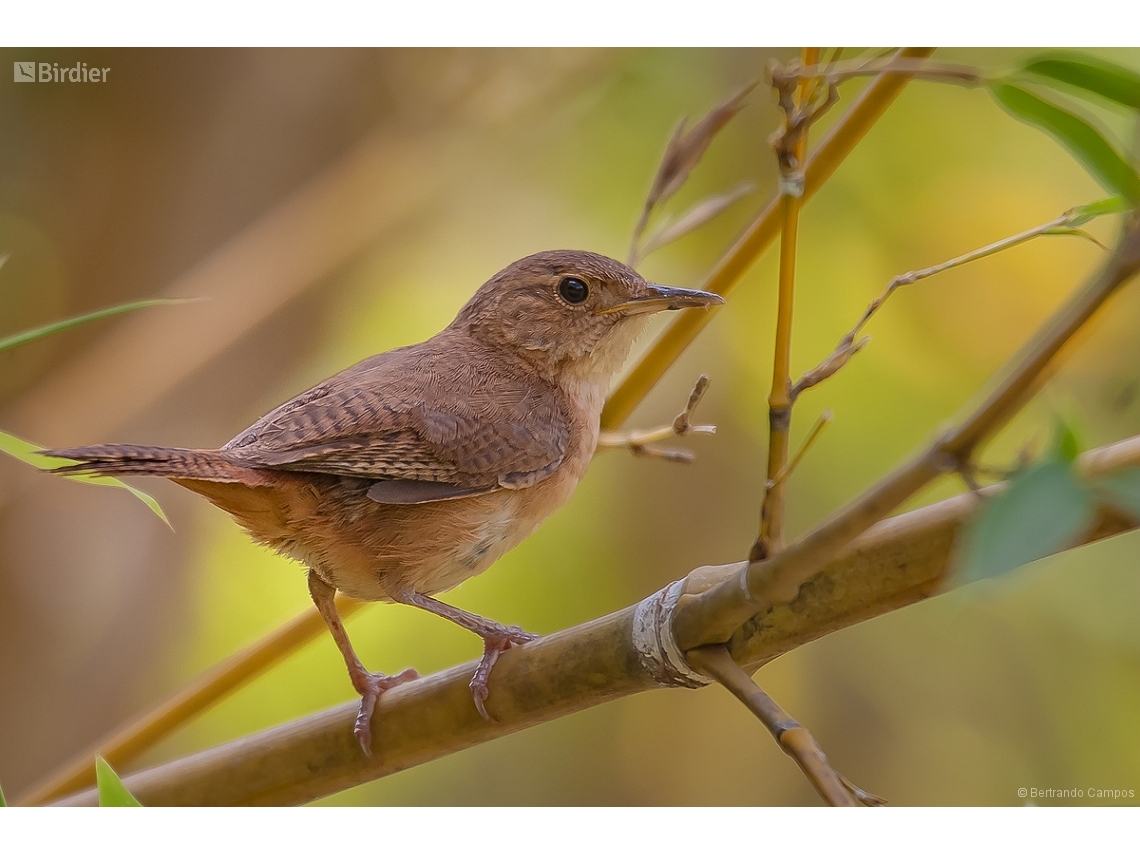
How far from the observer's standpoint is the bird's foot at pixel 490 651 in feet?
4.80

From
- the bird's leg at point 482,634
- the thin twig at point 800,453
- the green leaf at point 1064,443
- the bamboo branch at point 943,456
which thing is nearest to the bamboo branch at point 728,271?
the bird's leg at point 482,634

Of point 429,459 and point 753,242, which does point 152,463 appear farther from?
point 753,242

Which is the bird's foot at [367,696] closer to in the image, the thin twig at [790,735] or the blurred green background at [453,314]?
the blurred green background at [453,314]

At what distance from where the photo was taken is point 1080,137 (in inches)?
35.8

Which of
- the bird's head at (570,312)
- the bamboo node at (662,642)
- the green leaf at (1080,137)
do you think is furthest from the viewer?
the bird's head at (570,312)

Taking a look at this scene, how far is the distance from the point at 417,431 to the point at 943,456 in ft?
3.52

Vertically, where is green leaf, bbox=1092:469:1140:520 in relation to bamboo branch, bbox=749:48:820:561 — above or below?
below

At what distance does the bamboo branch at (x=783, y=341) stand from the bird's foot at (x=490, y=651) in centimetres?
54

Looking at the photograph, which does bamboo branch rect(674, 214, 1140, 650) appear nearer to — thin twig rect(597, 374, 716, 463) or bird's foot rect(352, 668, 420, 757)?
thin twig rect(597, 374, 716, 463)

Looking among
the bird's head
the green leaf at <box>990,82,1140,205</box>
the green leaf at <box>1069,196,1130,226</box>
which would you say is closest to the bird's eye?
the bird's head

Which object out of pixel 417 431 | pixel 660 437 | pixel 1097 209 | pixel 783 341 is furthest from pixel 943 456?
pixel 417 431

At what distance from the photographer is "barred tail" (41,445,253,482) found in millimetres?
→ 1305

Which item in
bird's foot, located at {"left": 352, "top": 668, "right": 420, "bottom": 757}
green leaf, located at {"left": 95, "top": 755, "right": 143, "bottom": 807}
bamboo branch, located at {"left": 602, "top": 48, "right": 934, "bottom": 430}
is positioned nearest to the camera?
green leaf, located at {"left": 95, "top": 755, "right": 143, "bottom": 807}
